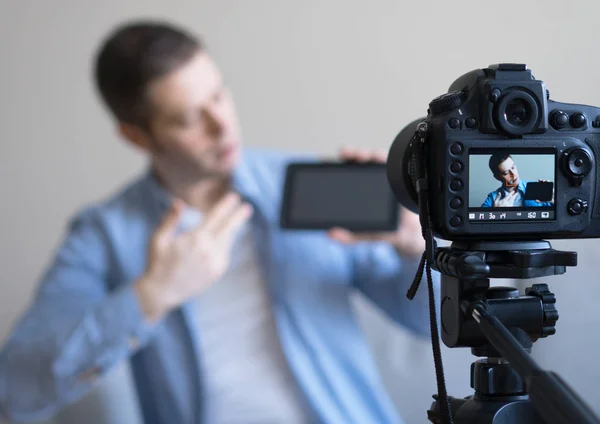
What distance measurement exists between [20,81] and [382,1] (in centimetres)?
89

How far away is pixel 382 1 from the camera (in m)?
1.60

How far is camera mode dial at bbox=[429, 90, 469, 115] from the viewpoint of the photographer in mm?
499

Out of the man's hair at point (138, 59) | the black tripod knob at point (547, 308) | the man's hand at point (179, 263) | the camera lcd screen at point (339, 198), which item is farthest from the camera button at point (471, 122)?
the man's hair at point (138, 59)

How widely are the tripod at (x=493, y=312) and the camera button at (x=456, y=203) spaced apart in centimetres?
3

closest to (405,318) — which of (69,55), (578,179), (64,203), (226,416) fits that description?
(226,416)

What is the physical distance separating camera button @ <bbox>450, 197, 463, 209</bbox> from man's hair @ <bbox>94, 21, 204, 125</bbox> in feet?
3.06

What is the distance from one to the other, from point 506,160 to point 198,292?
0.87 m

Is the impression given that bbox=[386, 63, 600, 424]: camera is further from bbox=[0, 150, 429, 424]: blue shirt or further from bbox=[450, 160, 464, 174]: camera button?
bbox=[0, 150, 429, 424]: blue shirt

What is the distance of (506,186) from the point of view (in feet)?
1.64

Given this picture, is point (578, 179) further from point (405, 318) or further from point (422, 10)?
point (422, 10)

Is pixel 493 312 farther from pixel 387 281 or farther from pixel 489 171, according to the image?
pixel 387 281

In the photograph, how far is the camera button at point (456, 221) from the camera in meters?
0.50

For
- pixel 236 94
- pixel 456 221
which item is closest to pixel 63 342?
pixel 236 94

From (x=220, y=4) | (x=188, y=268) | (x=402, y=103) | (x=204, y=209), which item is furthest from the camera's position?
(x=220, y=4)
